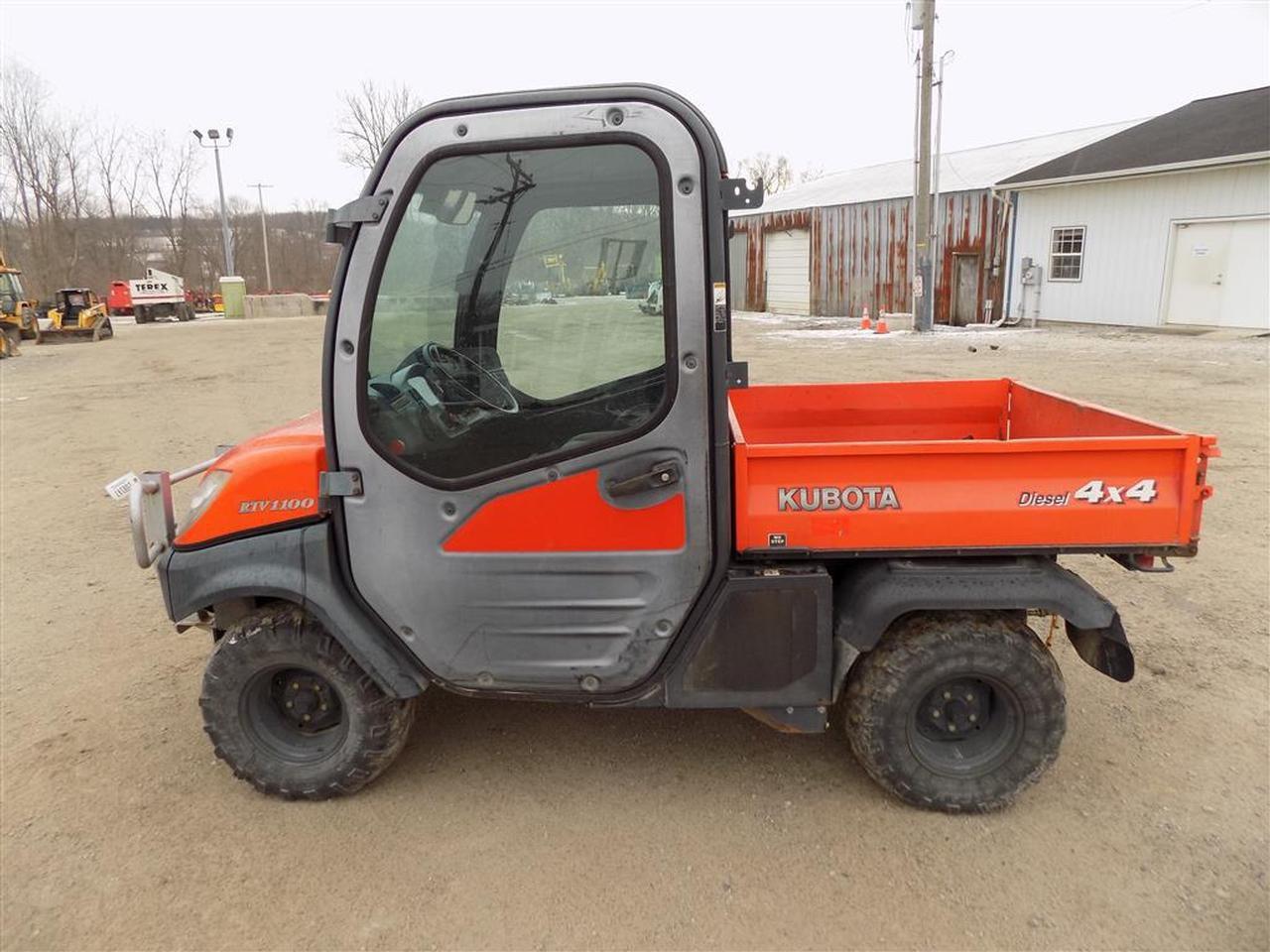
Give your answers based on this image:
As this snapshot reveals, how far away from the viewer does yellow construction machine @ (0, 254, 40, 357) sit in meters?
22.5

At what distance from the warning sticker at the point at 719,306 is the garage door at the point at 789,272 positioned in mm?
26515

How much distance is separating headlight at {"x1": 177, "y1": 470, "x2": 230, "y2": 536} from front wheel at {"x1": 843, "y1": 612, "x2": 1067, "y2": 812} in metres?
2.29

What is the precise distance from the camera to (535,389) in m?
2.78

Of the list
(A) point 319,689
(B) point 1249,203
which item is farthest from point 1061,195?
(A) point 319,689

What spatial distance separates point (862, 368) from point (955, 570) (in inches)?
464

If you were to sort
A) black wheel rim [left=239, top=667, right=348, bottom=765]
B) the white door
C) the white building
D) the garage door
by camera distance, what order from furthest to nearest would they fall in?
the garage door < the white building < the white door < black wheel rim [left=239, top=667, right=348, bottom=765]

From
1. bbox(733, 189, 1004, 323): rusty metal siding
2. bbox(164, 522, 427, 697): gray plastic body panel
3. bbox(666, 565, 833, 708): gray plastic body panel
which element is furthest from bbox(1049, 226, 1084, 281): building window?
bbox(164, 522, 427, 697): gray plastic body panel

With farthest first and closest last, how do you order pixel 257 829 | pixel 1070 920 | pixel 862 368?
pixel 862 368 → pixel 257 829 → pixel 1070 920

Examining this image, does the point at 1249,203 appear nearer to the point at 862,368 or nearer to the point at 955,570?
the point at 862,368

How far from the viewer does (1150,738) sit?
340 centimetres

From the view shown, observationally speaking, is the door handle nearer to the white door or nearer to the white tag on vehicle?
the white tag on vehicle

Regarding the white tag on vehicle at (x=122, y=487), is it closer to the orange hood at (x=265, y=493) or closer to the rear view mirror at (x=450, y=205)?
the orange hood at (x=265, y=493)

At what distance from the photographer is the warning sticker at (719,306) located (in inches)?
102

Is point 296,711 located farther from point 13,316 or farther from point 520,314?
point 13,316
